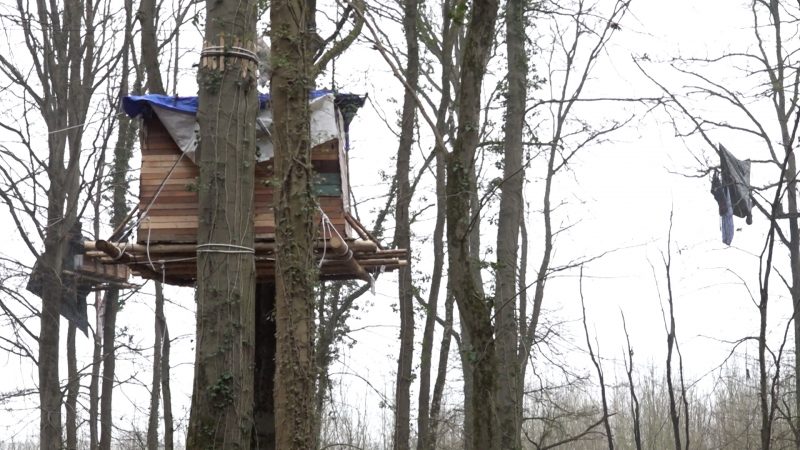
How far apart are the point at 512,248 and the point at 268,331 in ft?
12.6

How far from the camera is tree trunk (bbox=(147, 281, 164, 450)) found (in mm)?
16250

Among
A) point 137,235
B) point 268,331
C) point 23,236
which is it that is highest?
point 23,236

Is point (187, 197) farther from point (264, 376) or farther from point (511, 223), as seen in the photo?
point (511, 223)

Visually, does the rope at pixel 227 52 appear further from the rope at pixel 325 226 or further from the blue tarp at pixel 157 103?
the rope at pixel 325 226

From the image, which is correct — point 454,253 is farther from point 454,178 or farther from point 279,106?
Result: point 279,106

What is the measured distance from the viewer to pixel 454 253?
614 centimetres

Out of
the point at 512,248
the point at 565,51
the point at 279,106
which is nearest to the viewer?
the point at 279,106

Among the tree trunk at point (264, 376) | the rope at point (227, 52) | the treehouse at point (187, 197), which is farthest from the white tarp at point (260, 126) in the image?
the tree trunk at point (264, 376)

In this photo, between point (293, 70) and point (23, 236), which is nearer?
point (293, 70)

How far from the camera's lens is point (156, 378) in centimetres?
1759

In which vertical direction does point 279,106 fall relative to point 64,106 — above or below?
below

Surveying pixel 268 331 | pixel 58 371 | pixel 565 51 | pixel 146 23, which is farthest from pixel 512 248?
pixel 565 51

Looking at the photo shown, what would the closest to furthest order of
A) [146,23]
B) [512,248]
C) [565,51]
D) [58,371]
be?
[146,23] < [512,248] < [58,371] < [565,51]

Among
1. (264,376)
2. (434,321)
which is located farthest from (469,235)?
(434,321)
